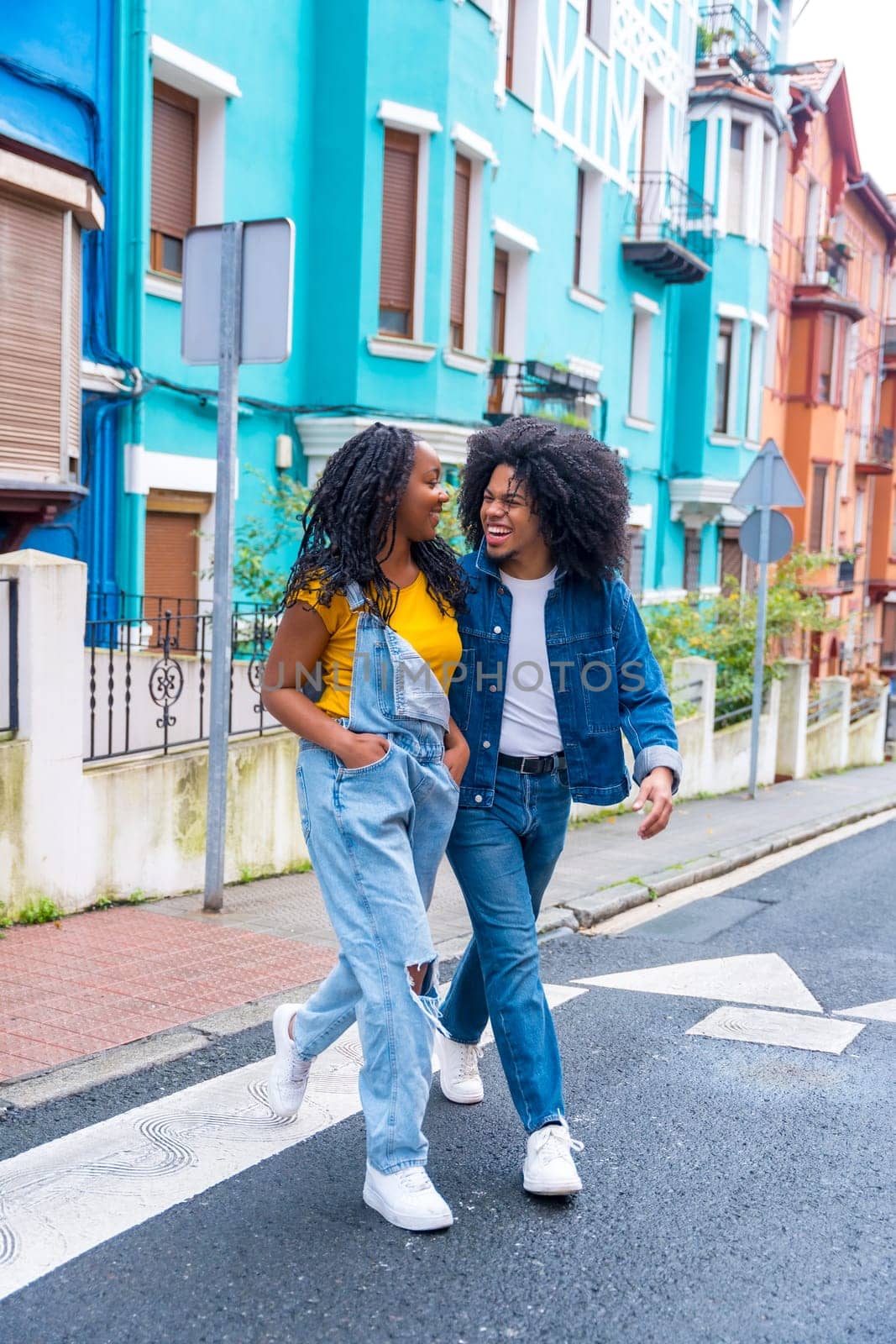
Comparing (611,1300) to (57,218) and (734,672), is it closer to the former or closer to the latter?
(57,218)

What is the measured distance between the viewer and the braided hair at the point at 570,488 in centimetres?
392

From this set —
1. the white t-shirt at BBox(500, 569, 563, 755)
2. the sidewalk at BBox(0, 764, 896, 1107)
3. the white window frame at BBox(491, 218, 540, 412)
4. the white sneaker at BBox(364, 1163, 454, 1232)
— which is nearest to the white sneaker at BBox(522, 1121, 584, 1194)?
the white sneaker at BBox(364, 1163, 454, 1232)

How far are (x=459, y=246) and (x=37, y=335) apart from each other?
6.88 m

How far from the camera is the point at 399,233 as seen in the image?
14.5 metres

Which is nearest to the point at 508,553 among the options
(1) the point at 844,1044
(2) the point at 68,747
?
(1) the point at 844,1044

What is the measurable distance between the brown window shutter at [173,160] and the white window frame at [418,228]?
220cm

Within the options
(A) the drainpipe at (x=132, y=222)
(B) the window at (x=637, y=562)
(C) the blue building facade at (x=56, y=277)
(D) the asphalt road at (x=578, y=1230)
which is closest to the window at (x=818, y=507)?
(B) the window at (x=637, y=562)

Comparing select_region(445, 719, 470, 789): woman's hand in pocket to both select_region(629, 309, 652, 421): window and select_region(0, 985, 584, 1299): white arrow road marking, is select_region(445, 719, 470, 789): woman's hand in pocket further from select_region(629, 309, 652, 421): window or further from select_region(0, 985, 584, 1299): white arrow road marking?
select_region(629, 309, 652, 421): window

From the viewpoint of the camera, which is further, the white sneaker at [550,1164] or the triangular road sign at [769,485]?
the triangular road sign at [769,485]

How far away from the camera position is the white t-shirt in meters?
3.93

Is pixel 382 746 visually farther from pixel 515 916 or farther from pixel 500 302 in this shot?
pixel 500 302

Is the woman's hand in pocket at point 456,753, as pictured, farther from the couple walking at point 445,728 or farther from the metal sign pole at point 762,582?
the metal sign pole at point 762,582

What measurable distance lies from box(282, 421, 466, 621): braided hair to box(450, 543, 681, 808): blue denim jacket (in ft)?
0.56

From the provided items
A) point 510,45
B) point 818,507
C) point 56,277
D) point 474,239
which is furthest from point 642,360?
point 56,277
